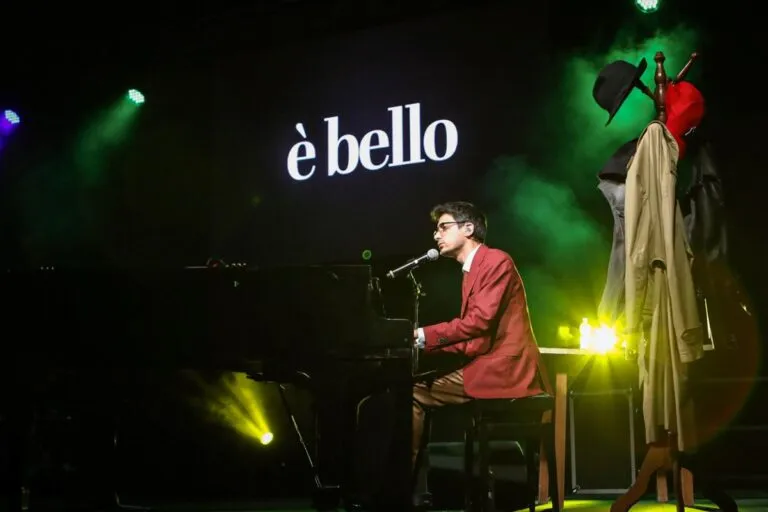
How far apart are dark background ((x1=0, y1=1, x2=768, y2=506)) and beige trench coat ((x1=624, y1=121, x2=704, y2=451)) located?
2.01m

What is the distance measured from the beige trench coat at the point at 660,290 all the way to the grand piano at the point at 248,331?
3.11 ft

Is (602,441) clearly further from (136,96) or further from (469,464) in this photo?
(136,96)

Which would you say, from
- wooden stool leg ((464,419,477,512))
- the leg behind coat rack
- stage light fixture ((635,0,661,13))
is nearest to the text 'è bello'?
stage light fixture ((635,0,661,13))

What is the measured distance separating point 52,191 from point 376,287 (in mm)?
4660

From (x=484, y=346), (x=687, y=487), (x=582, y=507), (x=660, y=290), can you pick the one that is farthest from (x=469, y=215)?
(x=687, y=487)

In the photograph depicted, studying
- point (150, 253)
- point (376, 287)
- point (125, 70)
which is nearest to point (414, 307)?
point (376, 287)

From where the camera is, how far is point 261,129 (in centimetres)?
638

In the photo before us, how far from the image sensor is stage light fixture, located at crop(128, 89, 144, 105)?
6.87 metres

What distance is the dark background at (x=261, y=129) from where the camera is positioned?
5141 millimetres

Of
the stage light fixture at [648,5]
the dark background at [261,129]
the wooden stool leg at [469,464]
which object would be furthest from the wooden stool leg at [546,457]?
the stage light fixture at [648,5]

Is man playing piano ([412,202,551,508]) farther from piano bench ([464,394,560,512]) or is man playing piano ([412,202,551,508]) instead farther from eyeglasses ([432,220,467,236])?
eyeglasses ([432,220,467,236])

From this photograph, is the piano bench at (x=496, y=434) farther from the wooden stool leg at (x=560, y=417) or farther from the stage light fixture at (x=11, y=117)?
the stage light fixture at (x=11, y=117)

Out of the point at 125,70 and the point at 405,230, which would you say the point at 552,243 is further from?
the point at 125,70

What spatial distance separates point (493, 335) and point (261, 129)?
340 centimetres
